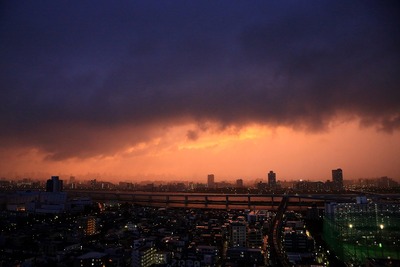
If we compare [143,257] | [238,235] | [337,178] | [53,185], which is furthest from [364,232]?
[337,178]

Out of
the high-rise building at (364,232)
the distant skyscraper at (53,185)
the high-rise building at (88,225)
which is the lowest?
the high-rise building at (88,225)

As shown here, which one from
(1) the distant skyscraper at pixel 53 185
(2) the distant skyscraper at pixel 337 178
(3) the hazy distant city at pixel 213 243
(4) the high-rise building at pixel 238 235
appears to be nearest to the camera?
(3) the hazy distant city at pixel 213 243

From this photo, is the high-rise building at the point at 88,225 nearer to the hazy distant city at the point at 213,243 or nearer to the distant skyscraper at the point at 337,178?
the hazy distant city at the point at 213,243

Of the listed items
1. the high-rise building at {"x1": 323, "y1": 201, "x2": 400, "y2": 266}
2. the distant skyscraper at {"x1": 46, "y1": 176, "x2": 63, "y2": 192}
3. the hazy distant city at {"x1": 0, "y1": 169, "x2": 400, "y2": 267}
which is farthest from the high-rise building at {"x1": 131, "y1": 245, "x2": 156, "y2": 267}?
the distant skyscraper at {"x1": 46, "y1": 176, "x2": 63, "y2": 192}

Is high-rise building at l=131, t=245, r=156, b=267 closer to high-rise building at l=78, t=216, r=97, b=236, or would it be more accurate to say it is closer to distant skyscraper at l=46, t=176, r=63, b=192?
high-rise building at l=78, t=216, r=97, b=236

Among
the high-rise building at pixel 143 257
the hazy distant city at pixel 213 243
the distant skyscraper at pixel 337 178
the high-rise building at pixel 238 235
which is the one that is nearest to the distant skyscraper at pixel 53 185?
the hazy distant city at pixel 213 243

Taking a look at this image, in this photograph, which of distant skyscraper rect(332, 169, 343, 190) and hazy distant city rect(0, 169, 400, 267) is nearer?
hazy distant city rect(0, 169, 400, 267)

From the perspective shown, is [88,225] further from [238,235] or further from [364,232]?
[364,232]

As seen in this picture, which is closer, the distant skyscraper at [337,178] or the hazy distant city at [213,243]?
the hazy distant city at [213,243]

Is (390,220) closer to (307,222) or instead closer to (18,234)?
(307,222)
